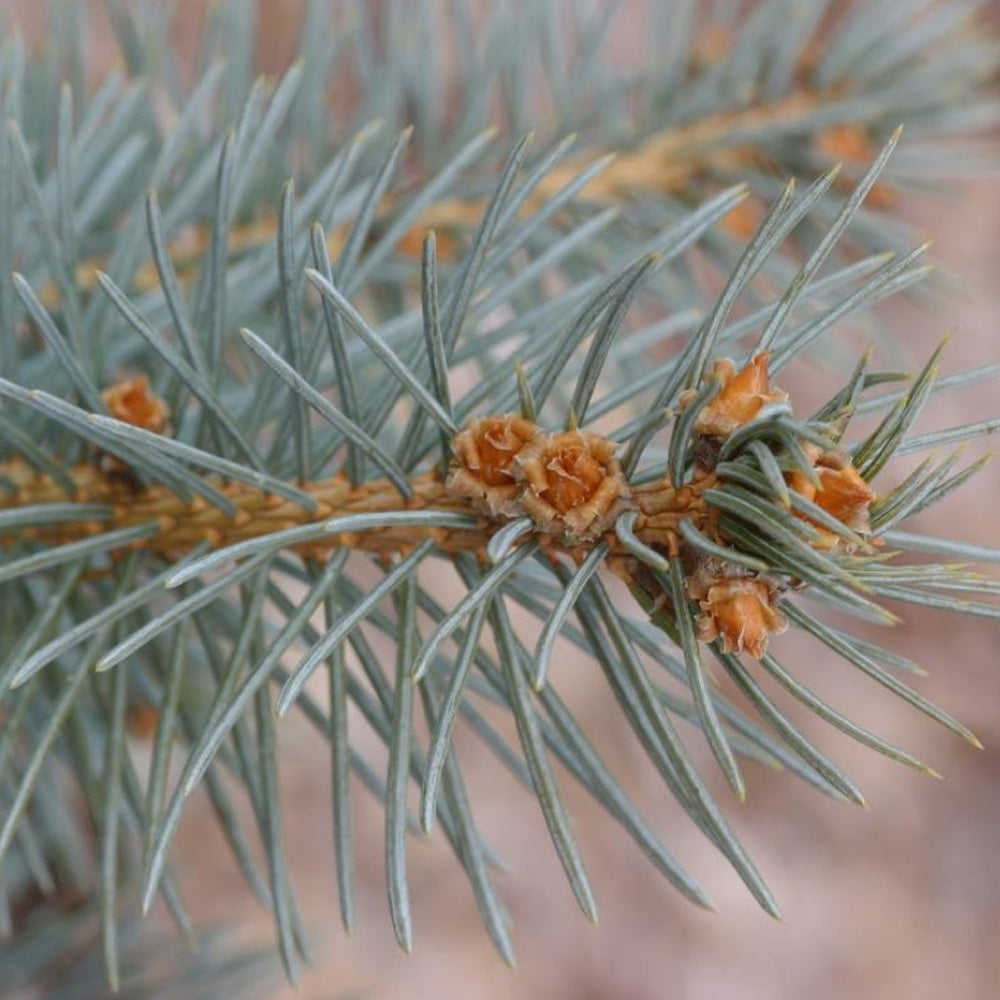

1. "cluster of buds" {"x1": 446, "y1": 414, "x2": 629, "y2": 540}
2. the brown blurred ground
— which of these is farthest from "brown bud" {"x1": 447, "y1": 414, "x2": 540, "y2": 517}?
the brown blurred ground

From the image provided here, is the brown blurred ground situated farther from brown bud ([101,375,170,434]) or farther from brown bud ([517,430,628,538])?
brown bud ([517,430,628,538])

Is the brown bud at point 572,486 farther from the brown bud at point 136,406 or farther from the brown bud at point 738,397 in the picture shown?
the brown bud at point 136,406

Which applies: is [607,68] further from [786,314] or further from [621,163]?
[786,314]

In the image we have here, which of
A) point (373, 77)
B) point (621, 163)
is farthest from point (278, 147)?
point (621, 163)

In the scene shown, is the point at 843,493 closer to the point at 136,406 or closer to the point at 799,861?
the point at 136,406

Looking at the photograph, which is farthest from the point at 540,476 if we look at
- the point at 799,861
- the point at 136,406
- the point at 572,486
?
the point at 799,861
